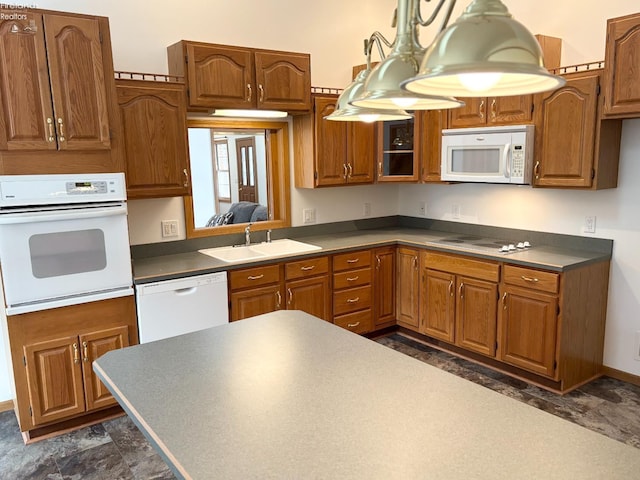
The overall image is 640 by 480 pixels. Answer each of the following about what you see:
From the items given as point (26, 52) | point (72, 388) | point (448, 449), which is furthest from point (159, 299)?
point (448, 449)

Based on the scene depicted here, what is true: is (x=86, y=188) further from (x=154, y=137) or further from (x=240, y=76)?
(x=240, y=76)

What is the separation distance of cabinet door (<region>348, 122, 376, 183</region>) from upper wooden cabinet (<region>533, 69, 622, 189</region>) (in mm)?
1387

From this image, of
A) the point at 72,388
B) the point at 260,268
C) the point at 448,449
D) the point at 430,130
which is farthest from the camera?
the point at 430,130

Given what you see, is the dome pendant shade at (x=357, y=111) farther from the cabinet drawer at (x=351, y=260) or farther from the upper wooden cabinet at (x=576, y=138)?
the cabinet drawer at (x=351, y=260)

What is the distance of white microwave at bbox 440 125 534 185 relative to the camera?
338 cm

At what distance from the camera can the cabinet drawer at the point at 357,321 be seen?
404 centimetres

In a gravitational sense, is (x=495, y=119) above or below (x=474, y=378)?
above

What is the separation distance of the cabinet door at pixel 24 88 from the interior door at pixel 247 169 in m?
1.62

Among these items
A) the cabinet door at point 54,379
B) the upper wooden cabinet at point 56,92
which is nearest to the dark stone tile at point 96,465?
the cabinet door at point 54,379

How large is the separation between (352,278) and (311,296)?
41 cm

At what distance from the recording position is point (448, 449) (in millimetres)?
1202

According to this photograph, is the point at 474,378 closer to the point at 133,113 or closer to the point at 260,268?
the point at 260,268

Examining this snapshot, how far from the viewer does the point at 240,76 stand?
344 cm

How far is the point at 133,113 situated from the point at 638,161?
3.26 m
